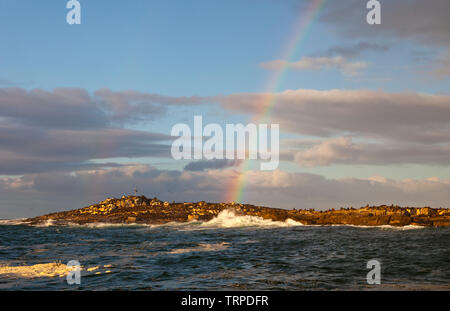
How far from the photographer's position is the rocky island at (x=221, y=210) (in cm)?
7131

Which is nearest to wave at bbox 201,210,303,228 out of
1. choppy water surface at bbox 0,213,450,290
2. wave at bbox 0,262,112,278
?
choppy water surface at bbox 0,213,450,290

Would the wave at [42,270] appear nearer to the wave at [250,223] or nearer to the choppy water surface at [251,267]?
the choppy water surface at [251,267]

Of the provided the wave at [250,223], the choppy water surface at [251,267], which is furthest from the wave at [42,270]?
the wave at [250,223]

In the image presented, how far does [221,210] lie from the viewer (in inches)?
5108

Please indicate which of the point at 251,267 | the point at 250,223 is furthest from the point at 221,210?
the point at 251,267

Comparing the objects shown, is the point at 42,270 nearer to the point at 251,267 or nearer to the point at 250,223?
the point at 251,267

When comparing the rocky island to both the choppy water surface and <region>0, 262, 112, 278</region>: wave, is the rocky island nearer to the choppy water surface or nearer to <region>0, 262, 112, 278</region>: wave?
the choppy water surface

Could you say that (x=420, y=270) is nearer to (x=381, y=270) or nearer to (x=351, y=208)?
(x=381, y=270)

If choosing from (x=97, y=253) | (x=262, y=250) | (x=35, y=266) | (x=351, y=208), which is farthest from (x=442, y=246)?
(x=351, y=208)
